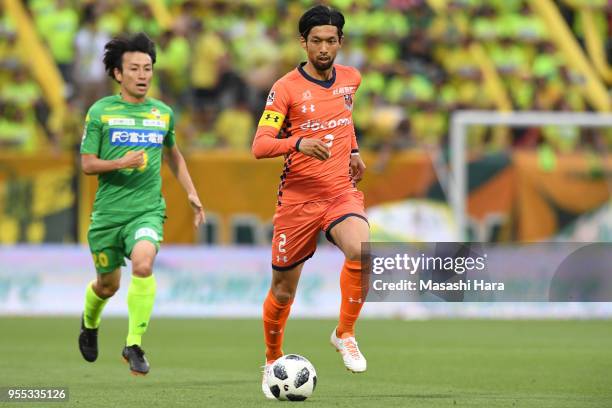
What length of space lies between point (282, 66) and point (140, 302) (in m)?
10.0

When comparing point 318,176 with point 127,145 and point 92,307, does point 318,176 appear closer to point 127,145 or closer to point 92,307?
point 127,145

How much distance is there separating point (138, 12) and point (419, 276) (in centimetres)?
1225

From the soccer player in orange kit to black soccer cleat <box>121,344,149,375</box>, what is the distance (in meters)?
0.86

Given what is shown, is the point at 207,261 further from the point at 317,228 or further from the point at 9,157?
the point at 317,228

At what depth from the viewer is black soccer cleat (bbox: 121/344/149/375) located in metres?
9.15

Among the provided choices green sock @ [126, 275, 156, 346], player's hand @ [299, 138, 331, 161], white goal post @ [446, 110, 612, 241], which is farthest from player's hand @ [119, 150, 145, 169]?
white goal post @ [446, 110, 612, 241]

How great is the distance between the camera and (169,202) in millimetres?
16922

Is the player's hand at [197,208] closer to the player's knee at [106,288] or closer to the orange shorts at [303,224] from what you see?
the player's knee at [106,288]

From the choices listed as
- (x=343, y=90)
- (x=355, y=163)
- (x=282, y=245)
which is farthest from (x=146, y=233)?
(x=343, y=90)

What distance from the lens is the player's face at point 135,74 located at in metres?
9.94

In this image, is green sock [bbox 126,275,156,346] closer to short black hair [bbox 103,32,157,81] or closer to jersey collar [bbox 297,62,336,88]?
Answer: short black hair [bbox 103,32,157,81]

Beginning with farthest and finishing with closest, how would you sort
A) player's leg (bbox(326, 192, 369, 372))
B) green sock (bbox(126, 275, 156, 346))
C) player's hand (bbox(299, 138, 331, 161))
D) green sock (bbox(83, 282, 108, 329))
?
green sock (bbox(83, 282, 108, 329)), green sock (bbox(126, 275, 156, 346)), player's leg (bbox(326, 192, 369, 372)), player's hand (bbox(299, 138, 331, 161))

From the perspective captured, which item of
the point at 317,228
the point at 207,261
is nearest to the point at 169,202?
the point at 207,261

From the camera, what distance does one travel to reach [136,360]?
9.21 m
